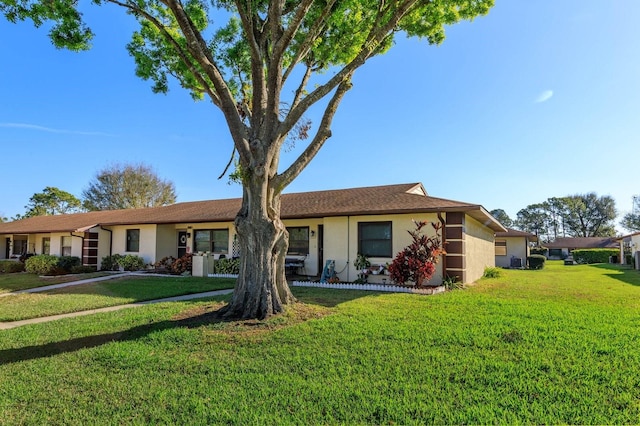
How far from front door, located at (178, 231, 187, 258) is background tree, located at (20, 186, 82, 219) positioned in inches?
1312

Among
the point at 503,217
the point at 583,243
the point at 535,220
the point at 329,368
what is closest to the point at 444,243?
the point at 329,368

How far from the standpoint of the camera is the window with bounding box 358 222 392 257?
13.3m

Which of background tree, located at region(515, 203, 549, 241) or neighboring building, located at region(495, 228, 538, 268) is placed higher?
background tree, located at region(515, 203, 549, 241)

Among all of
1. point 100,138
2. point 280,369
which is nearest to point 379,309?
point 280,369

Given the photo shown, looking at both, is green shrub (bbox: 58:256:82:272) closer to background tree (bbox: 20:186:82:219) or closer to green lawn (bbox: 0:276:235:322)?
green lawn (bbox: 0:276:235:322)

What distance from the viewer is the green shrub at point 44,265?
19.1 m

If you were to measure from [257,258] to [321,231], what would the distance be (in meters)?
8.41

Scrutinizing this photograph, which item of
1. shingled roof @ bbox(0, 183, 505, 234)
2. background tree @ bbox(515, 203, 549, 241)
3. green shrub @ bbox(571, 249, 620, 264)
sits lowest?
green shrub @ bbox(571, 249, 620, 264)

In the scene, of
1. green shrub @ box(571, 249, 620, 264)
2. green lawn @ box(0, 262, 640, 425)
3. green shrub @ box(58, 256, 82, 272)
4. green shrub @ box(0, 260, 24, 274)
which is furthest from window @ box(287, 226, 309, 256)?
green shrub @ box(571, 249, 620, 264)

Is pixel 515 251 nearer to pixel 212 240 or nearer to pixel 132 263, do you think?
pixel 212 240

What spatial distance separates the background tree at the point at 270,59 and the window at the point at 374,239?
5.35 meters

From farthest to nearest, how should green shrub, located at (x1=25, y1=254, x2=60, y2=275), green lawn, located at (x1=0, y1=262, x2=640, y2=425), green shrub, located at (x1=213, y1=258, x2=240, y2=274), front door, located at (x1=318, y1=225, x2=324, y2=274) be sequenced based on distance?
green shrub, located at (x1=25, y1=254, x2=60, y2=275) < green shrub, located at (x1=213, y1=258, x2=240, y2=274) < front door, located at (x1=318, y1=225, x2=324, y2=274) < green lawn, located at (x1=0, y1=262, x2=640, y2=425)

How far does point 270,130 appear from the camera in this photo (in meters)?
7.62

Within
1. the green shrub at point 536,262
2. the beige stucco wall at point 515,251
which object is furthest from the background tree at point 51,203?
the green shrub at point 536,262
